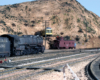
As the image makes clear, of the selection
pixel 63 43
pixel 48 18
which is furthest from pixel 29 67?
pixel 48 18

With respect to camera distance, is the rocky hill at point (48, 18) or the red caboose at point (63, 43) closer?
the red caboose at point (63, 43)

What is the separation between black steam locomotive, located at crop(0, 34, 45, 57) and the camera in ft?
75.4

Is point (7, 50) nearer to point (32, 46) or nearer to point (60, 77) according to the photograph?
point (32, 46)

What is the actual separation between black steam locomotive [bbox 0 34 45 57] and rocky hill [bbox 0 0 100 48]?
31549mm

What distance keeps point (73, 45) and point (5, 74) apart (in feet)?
145

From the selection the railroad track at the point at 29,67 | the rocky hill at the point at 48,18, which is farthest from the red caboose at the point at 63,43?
the railroad track at the point at 29,67

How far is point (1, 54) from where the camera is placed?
73.9 feet

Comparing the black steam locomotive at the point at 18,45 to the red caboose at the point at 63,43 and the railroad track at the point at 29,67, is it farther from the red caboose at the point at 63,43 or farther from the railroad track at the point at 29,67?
the red caboose at the point at 63,43

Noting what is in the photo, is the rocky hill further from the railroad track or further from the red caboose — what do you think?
the railroad track

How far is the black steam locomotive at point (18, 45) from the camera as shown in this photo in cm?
2298

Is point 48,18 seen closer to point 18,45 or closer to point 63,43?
point 63,43

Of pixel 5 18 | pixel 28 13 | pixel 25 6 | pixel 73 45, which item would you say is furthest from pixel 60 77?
pixel 25 6

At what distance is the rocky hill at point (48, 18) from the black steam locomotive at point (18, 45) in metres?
31.5

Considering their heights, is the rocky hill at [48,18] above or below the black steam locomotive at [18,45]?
above
